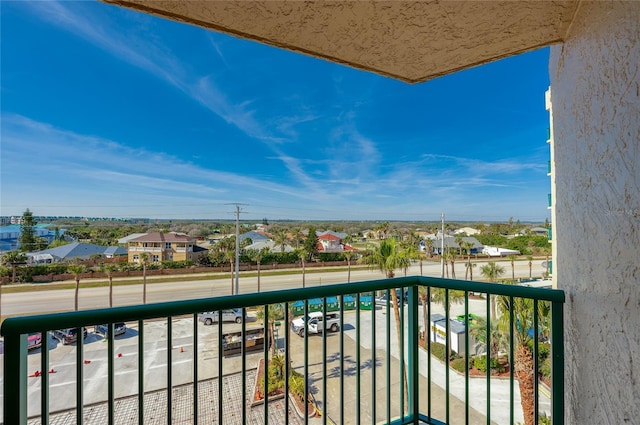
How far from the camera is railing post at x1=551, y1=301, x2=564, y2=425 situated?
1288 mm

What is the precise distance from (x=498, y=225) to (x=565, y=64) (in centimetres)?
1858

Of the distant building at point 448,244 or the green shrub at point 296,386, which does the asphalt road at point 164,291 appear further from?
the green shrub at point 296,386

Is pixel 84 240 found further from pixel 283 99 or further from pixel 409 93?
pixel 409 93

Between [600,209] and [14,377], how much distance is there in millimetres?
1927

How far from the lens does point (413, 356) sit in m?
1.62

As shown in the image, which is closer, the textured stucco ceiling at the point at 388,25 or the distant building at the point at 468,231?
the textured stucco ceiling at the point at 388,25

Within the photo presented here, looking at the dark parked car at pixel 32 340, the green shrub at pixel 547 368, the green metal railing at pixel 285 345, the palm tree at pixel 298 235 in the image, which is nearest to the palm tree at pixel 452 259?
the palm tree at pixel 298 235

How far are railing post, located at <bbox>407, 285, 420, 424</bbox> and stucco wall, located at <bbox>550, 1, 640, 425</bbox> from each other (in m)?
0.65

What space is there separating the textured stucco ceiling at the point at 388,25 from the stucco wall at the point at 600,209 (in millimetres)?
162

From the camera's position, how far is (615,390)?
920 millimetres

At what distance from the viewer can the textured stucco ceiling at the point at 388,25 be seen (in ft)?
3.57

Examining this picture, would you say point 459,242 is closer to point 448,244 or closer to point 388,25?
point 448,244

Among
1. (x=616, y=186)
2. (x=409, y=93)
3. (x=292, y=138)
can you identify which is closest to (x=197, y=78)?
(x=292, y=138)

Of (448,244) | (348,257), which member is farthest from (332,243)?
(448,244)
